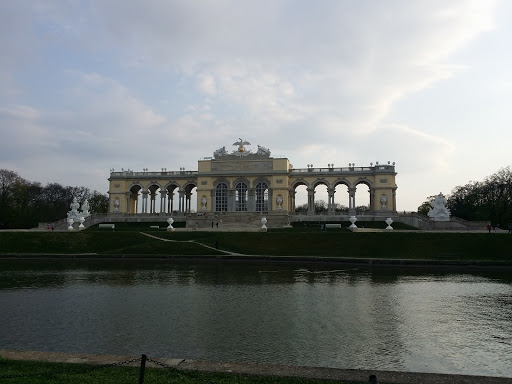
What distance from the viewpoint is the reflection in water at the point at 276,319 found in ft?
36.5

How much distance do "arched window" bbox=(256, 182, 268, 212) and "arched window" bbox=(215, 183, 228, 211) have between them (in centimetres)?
605

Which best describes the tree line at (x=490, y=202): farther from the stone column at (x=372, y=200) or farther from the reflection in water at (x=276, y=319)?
the reflection in water at (x=276, y=319)

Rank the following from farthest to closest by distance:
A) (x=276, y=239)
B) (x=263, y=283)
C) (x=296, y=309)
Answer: (x=276, y=239) → (x=263, y=283) → (x=296, y=309)

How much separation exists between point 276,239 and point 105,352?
36.9 metres

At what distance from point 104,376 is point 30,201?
307 feet

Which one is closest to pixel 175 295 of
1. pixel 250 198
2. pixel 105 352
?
pixel 105 352

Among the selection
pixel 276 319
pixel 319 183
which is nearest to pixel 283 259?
pixel 276 319

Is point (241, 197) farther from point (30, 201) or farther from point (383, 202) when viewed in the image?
point (30, 201)

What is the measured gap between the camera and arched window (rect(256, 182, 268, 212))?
8019 cm

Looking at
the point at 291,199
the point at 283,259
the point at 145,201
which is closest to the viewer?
the point at 283,259

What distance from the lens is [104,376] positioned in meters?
8.29

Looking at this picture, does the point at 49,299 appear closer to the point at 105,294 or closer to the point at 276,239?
the point at 105,294

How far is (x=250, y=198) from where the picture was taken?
80375 mm

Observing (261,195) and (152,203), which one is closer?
(261,195)
